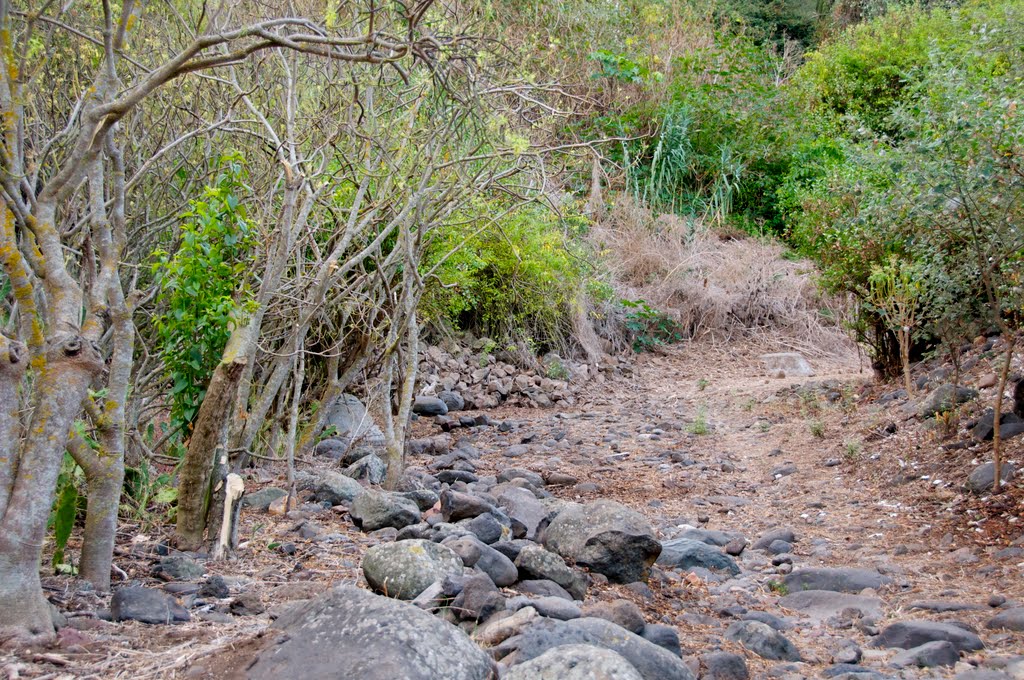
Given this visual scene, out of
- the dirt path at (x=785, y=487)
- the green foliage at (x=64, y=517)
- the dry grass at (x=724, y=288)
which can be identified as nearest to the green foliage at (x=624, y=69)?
the dry grass at (x=724, y=288)

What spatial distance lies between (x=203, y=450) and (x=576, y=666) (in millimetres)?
2265

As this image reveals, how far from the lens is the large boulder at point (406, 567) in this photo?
368cm

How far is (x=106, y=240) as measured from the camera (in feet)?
10.4

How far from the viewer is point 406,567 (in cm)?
373

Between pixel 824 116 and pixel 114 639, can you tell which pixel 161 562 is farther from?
pixel 824 116

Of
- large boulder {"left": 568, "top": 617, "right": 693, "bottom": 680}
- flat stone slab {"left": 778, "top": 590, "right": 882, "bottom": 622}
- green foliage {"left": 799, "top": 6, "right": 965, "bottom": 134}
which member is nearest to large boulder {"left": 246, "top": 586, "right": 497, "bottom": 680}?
A: large boulder {"left": 568, "top": 617, "right": 693, "bottom": 680}

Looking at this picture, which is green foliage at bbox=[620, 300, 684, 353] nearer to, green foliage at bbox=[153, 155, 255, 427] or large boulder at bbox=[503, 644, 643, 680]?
green foliage at bbox=[153, 155, 255, 427]

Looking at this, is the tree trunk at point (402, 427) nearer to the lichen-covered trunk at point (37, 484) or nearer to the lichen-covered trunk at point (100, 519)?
the lichen-covered trunk at point (100, 519)

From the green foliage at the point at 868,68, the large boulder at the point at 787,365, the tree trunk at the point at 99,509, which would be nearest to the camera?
the tree trunk at the point at 99,509

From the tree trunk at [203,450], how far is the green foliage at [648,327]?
874cm

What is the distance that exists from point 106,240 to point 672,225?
1160 cm

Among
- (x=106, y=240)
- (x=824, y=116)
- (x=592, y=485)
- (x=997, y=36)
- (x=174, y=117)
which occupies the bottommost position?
(x=592, y=485)

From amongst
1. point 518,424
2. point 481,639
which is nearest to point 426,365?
point 518,424

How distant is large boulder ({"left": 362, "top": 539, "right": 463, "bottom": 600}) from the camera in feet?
12.1
